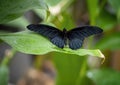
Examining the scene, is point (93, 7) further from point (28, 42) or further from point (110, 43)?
point (28, 42)

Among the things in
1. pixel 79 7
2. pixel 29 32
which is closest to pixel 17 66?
pixel 79 7

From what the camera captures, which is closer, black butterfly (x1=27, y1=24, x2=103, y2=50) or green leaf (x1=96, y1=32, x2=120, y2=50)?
black butterfly (x1=27, y1=24, x2=103, y2=50)

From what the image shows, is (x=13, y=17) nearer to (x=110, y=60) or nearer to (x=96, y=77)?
(x=96, y=77)

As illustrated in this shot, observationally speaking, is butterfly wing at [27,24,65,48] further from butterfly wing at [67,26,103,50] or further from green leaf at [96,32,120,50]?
green leaf at [96,32,120,50]

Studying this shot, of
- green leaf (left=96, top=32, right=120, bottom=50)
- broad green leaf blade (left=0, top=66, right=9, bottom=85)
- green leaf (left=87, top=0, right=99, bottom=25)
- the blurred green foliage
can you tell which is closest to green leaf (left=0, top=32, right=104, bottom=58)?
the blurred green foliage

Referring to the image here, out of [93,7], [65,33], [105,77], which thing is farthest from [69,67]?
[65,33]

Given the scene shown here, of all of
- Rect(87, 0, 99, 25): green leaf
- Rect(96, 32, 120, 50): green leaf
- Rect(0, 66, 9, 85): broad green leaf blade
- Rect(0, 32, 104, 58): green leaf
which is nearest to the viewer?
Rect(0, 32, 104, 58): green leaf
